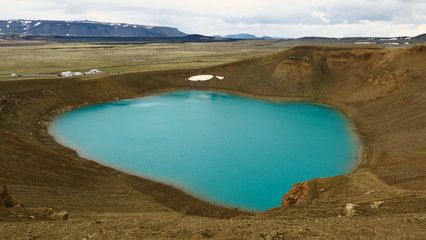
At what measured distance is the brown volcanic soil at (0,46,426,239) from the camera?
1445 cm

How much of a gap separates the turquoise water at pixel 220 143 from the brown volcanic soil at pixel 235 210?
2.44 m

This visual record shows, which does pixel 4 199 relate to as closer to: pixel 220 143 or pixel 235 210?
pixel 235 210

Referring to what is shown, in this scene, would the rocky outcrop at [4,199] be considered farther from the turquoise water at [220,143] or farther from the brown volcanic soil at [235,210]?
the turquoise water at [220,143]

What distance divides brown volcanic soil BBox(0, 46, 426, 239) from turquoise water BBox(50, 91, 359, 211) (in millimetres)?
2443

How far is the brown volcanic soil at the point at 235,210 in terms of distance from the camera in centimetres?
1445

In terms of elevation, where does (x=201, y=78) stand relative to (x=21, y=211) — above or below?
above

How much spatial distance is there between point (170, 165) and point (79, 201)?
12.3m

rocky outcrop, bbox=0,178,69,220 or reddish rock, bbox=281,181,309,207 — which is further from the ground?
rocky outcrop, bbox=0,178,69,220

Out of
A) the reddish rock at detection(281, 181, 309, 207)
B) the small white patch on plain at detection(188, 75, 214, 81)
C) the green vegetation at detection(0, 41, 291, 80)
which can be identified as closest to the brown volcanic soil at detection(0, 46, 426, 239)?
the reddish rock at detection(281, 181, 309, 207)

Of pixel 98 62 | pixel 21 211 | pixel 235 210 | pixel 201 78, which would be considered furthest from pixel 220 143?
pixel 98 62

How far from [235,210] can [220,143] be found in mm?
17262

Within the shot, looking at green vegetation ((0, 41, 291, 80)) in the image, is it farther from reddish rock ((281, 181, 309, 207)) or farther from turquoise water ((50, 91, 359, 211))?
reddish rock ((281, 181, 309, 207))

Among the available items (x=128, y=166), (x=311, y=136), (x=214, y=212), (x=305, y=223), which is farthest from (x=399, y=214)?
(x=311, y=136)

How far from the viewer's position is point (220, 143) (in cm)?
4262
